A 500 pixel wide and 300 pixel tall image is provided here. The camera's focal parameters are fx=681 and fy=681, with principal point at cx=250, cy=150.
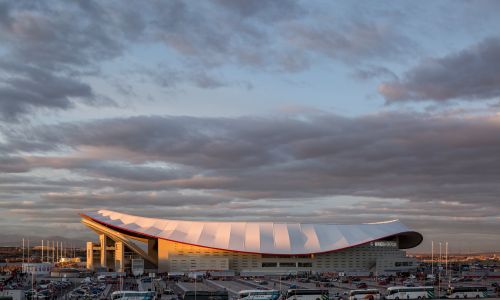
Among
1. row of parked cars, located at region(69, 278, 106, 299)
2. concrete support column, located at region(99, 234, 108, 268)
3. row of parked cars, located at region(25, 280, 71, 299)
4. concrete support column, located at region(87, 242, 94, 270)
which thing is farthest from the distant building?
row of parked cars, located at region(69, 278, 106, 299)

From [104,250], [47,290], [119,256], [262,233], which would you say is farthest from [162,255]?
[47,290]

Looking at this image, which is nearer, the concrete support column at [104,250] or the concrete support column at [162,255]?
the concrete support column at [162,255]

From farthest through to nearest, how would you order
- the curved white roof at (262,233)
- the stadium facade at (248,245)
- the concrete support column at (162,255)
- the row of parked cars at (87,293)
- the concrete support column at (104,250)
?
the concrete support column at (104,250)
the concrete support column at (162,255)
the curved white roof at (262,233)
the stadium facade at (248,245)
the row of parked cars at (87,293)

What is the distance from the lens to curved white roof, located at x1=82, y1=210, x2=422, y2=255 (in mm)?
85375

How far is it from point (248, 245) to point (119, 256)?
57.2 feet

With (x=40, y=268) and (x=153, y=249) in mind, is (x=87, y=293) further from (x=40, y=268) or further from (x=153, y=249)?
(x=40, y=268)

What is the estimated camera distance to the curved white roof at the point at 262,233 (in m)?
85.4

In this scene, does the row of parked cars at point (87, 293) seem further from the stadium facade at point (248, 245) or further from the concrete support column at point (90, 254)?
the concrete support column at point (90, 254)

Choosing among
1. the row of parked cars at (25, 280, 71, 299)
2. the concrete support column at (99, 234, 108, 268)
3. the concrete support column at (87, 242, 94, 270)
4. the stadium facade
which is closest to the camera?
the row of parked cars at (25, 280, 71, 299)

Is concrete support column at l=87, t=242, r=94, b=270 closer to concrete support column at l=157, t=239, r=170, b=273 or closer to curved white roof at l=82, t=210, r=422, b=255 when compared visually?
curved white roof at l=82, t=210, r=422, b=255

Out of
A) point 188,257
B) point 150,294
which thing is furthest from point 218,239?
point 150,294

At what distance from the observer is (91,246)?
3841 inches

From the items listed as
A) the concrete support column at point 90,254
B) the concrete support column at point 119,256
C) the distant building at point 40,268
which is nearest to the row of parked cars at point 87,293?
the concrete support column at point 119,256

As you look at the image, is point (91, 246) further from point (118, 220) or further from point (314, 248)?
point (314, 248)
